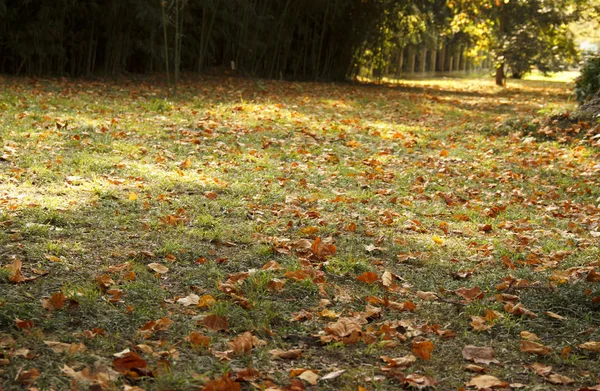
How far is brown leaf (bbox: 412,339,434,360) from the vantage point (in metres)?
2.89

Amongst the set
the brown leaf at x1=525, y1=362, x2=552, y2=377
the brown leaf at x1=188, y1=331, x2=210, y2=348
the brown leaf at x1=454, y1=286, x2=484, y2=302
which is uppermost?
the brown leaf at x1=454, y1=286, x2=484, y2=302

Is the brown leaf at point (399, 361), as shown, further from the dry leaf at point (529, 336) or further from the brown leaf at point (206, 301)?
the brown leaf at point (206, 301)

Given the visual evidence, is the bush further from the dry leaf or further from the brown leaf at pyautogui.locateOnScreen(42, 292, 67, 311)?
the brown leaf at pyautogui.locateOnScreen(42, 292, 67, 311)

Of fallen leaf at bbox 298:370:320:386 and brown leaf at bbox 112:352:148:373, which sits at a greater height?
brown leaf at bbox 112:352:148:373

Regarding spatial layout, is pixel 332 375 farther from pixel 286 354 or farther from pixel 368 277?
pixel 368 277

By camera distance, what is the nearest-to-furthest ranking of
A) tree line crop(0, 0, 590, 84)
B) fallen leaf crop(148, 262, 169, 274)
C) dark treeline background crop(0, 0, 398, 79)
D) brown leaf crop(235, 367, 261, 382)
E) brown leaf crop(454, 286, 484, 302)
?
brown leaf crop(235, 367, 261, 382) < brown leaf crop(454, 286, 484, 302) < fallen leaf crop(148, 262, 169, 274) < dark treeline background crop(0, 0, 398, 79) < tree line crop(0, 0, 590, 84)

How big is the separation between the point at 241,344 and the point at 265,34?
14.9 m

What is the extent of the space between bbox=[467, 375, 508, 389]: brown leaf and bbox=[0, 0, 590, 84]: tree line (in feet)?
30.9

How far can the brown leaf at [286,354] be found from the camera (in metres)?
2.85

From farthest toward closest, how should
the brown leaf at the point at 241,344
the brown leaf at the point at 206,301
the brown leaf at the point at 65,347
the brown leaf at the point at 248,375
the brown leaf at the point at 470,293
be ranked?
the brown leaf at the point at 470,293 → the brown leaf at the point at 206,301 → the brown leaf at the point at 241,344 → the brown leaf at the point at 65,347 → the brown leaf at the point at 248,375

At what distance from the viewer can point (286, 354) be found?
2.85 metres

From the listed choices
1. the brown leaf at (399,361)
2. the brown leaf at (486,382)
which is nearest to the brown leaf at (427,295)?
the brown leaf at (399,361)

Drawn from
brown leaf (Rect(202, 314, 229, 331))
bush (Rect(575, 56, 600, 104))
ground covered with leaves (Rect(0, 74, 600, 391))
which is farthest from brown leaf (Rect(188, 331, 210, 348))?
bush (Rect(575, 56, 600, 104))

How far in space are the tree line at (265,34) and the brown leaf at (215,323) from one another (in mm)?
8744
